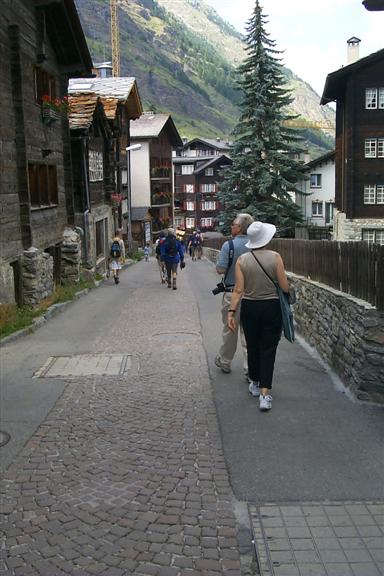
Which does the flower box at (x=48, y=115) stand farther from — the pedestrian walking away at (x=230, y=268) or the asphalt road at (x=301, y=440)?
the asphalt road at (x=301, y=440)

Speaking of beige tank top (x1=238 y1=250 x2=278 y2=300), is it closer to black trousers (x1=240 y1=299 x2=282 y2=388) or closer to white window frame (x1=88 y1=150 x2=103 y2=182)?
black trousers (x1=240 y1=299 x2=282 y2=388)

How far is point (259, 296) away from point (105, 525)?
3.02 m

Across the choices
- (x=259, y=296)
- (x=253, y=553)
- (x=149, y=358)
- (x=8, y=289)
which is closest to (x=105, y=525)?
(x=253, y=553)

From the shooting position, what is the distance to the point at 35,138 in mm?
16750

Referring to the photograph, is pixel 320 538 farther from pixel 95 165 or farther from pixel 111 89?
pixel 111 89

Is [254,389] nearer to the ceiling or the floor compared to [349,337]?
nearer to the floor

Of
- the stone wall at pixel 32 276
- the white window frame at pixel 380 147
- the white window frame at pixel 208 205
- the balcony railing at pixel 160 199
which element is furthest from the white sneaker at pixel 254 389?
the white window frame at pixel 208 205

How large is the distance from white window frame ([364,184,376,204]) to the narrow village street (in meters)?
33.6

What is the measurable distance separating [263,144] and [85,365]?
32.4 metres

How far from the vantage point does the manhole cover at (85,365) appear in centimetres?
856

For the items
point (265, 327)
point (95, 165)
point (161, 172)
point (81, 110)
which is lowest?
point (265, 327)

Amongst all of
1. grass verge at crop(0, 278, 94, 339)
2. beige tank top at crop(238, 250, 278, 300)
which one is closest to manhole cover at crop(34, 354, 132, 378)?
grass verge at crop(0, 278, 94, 339)

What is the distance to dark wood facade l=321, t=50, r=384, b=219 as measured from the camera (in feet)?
128

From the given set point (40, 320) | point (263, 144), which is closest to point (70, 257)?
point (40, 320)
